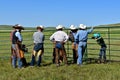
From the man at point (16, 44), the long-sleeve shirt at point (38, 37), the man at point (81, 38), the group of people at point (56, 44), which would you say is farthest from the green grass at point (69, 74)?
the long-sleeve shirt at point (38, 37)

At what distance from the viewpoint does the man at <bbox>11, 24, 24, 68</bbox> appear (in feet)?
41.0

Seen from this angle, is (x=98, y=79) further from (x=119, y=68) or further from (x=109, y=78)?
(x=119, y=68)

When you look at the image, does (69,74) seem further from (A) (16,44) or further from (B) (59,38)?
(A) (16,44)

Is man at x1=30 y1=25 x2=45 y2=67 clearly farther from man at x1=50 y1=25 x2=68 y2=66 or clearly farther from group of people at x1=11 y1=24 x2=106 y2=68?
man at x1=50 y1=25 x2=68 y2=66

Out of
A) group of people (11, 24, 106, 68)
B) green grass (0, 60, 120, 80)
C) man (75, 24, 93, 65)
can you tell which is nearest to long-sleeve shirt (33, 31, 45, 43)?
group of people (11, 24, 106, 68)

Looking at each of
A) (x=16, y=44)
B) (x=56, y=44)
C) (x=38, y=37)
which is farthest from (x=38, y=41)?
(x=16, y=44)

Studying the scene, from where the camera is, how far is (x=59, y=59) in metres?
13.7

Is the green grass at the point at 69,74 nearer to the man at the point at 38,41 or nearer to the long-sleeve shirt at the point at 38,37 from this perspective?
the man at the point at 38,41

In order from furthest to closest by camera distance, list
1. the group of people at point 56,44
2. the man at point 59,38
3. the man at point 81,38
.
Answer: the man at point 81,38 < the man at point 59,38 < the group of people at point 56,44

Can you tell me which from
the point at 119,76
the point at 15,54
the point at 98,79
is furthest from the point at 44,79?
the point at 15,54

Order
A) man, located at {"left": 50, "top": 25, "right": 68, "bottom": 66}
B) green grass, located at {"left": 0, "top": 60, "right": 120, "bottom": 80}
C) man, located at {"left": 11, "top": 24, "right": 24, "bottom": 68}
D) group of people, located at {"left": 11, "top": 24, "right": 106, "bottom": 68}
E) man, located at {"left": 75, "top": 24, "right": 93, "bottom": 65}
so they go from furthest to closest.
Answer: man, located at {"left": 75, "top": 24, "right": 93, "bottom": 65} → man, located at {"left": 50, "top": 25, "right": 68, "bottom": 66} → group of people, located at {"left": 11, "top": 24, "right": 106, "bottom": 68} → man, located at {"left": 11, "top": 24, "right": 24, "bottom": 68} → green grass, located at {"left": 0, "top": 60, "right": 120, "bottom": 80}

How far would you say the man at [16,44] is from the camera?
12484mm

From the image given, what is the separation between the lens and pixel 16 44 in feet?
41.8

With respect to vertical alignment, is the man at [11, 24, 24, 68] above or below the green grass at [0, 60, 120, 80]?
above
